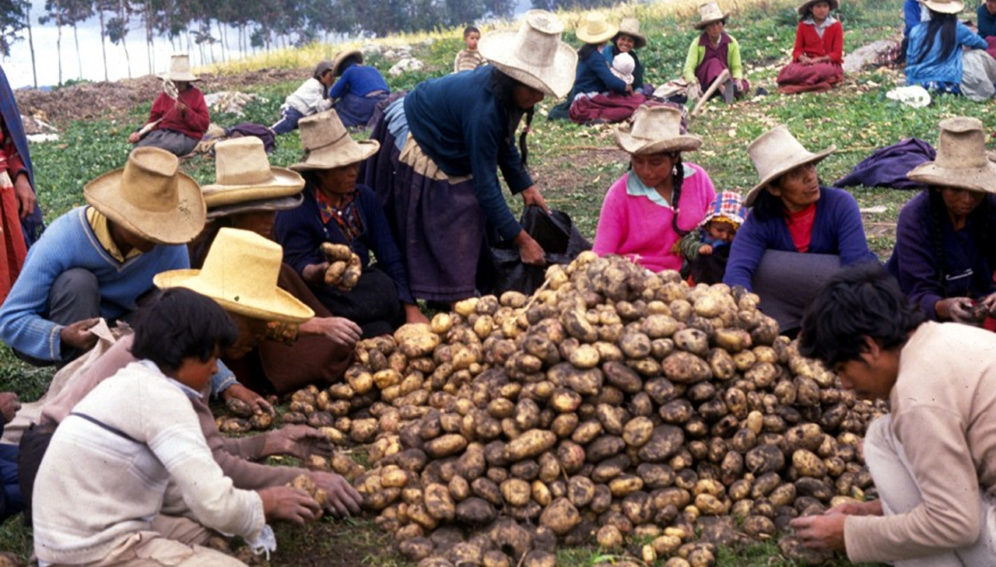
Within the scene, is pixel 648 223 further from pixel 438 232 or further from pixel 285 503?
pixel 285 503

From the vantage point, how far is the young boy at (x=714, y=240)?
5211mm

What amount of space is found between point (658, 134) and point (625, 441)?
2195mm

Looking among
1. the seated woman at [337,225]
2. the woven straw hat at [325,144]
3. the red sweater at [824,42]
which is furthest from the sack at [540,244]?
the red sweater at [824,42]

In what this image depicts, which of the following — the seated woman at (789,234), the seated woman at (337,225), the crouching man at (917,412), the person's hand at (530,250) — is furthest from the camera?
the person's hand at (530,250)

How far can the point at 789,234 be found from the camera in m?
4.86

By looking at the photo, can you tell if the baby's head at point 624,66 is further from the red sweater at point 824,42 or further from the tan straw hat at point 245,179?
the tan straw hat at point 245,179

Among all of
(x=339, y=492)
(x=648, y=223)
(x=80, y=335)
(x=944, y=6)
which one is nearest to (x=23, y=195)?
(x=80, y=335)

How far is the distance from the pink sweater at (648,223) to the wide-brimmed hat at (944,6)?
27.0 ft

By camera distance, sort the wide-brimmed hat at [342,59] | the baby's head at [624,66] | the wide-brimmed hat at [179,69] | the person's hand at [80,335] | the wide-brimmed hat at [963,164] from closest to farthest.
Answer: the person's hand at [80,335]
the wide-brimmed hat at [963,164]
the wide-brimmed hat at [179,69]
the baby's head at [624,66]
the wide-brimmed hat at [342,59]

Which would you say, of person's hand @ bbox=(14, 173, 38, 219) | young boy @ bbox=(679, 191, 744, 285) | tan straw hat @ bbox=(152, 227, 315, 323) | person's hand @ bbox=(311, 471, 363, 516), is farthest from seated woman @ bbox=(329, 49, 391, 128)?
person's hand @ bbox=(311, 471, 363, 516)

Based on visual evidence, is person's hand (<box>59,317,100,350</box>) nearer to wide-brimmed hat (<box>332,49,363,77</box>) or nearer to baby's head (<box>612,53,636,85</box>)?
wide-brimmed hat (<box>332,49,363,77</box>)

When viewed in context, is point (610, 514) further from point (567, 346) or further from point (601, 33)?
point (601, 33)

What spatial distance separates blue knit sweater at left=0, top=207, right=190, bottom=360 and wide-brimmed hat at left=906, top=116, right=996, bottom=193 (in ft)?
11.6

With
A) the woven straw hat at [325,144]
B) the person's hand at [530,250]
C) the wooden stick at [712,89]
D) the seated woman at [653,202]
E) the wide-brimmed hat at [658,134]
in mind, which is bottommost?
the wooden stick at [712,89]
